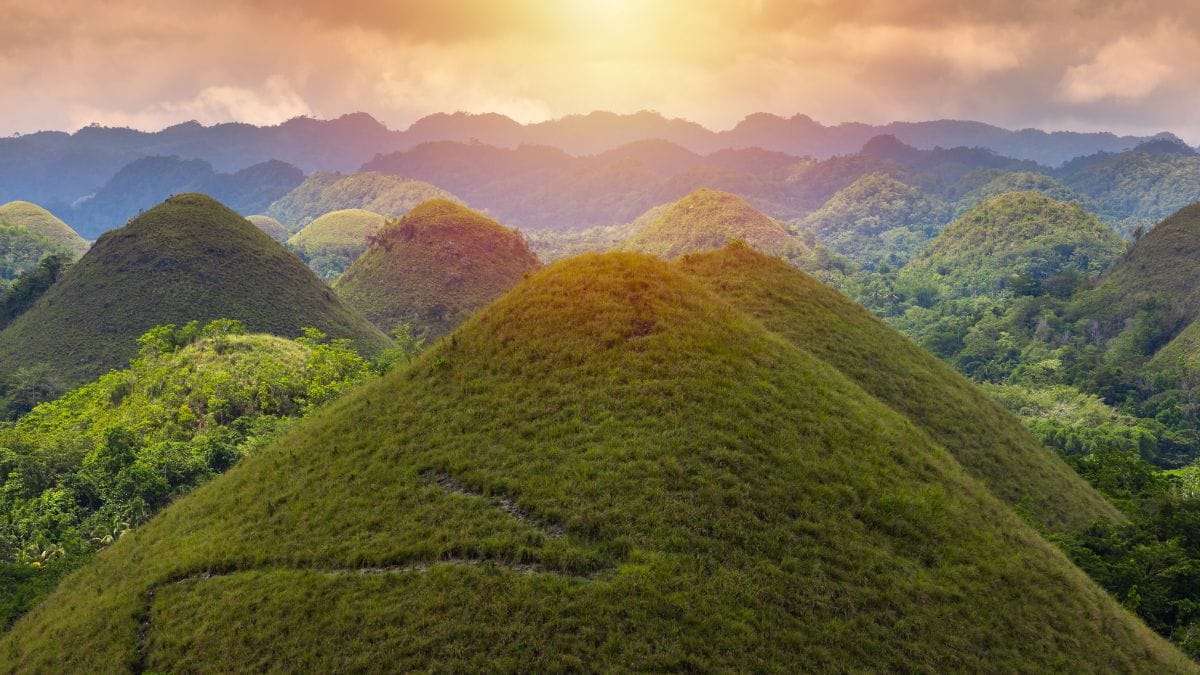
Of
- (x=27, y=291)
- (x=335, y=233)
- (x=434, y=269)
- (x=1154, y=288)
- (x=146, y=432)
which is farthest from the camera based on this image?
(x=335, y=233)

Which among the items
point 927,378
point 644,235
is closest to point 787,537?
point 927,378

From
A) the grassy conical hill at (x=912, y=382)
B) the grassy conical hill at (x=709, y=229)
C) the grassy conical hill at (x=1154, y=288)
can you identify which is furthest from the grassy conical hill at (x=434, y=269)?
the grassy conical hill at (x=1154, y=288)

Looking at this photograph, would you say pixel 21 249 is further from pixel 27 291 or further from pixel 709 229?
pixel 709 229

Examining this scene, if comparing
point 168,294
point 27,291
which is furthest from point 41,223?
point 168,294

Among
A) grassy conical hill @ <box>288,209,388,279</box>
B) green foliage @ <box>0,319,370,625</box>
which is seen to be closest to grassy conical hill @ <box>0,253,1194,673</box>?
green foliage @ <box>0,319,370,625</box>

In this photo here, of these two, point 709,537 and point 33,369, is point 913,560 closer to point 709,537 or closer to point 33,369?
point 709,537

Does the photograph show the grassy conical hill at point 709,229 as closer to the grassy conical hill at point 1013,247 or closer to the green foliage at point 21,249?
the grassy conical hill at point 1013,247

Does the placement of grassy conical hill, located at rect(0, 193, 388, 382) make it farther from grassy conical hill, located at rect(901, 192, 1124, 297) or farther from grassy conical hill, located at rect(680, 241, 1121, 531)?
grassy conical hill, located at rect(901, 192, 1124, 297)
